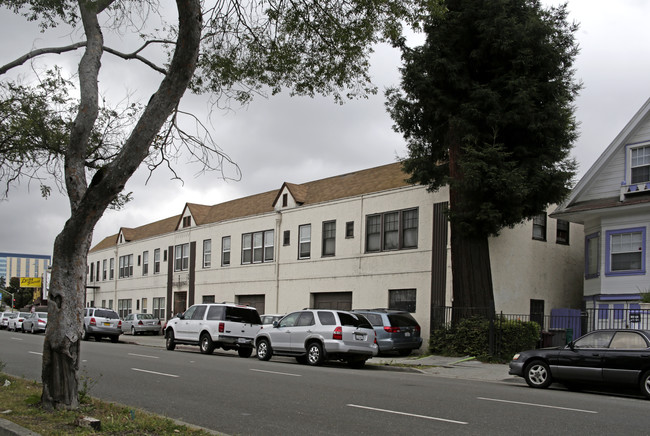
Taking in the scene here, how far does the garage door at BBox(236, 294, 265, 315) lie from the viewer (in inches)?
1394

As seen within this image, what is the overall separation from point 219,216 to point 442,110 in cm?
2163

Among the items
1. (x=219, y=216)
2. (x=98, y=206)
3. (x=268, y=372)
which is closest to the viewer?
(x=98, y=206)

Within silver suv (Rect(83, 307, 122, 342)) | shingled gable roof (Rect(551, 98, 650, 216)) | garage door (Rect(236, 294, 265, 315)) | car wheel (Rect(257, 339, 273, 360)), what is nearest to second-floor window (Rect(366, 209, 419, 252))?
shingled gable roof (Rect(551, 98, 650, 216))

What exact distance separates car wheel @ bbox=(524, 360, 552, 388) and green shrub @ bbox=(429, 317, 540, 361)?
554 cm

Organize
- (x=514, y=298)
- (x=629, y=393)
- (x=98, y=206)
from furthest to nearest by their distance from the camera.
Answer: (x=514, y=298) < (x=629, y=393) < (x=98, y=206)

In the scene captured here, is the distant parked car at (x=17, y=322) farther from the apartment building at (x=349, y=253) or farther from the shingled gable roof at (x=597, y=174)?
the shingled gable roof at (x=597, y=174)

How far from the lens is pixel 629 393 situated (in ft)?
Answer: 48.3

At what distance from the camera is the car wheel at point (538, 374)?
595 inches

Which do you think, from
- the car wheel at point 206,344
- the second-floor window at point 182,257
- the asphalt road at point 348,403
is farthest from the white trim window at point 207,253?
the asphalt road at point 348,403

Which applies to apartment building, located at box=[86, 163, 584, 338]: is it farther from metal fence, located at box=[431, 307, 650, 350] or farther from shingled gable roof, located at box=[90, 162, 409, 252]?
metal fence, located at box=[431, 307, 650, 350]

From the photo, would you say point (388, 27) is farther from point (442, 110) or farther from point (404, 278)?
point (404, 278)

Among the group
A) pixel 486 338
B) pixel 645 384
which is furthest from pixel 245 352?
pixel 645 384

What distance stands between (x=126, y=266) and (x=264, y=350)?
33222 mm

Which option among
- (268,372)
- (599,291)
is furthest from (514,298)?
(268,372)
